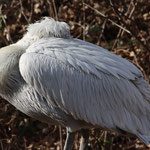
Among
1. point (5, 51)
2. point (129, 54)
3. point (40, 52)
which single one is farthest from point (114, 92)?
point (129, 54)

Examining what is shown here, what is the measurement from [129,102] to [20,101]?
86 cm

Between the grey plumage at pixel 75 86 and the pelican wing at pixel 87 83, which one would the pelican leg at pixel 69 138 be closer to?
the grey plumage at pixel 75 86

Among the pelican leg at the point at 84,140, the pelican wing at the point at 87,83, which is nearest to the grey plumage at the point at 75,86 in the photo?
the pelican wing at the point at 87,83

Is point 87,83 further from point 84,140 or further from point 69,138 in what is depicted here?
point 84,140

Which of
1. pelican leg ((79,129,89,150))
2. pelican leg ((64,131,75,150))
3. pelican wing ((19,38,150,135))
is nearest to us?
pelican wing ((19,38,150,135))

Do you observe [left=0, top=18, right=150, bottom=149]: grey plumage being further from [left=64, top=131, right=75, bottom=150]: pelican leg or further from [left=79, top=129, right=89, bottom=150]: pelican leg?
[left=79, top=129, right=89, bottom=150]: pelican leg

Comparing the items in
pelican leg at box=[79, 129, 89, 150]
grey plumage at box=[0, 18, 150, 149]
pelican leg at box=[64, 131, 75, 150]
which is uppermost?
grey plumage at box=[0, 18, 150, 149]

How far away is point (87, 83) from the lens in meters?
3.30

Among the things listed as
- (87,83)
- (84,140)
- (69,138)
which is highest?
(87,83)

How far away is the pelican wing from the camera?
3223 mm

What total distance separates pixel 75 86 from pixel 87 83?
0.32ft

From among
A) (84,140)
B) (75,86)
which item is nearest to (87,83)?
(75,86)

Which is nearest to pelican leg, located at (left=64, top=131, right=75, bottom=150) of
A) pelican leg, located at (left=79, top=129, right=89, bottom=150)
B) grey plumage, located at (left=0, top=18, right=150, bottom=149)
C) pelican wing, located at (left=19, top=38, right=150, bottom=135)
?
grey plumage, located at (left=0, top=18, right=150, bottom=149)

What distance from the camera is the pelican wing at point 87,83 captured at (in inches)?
127
